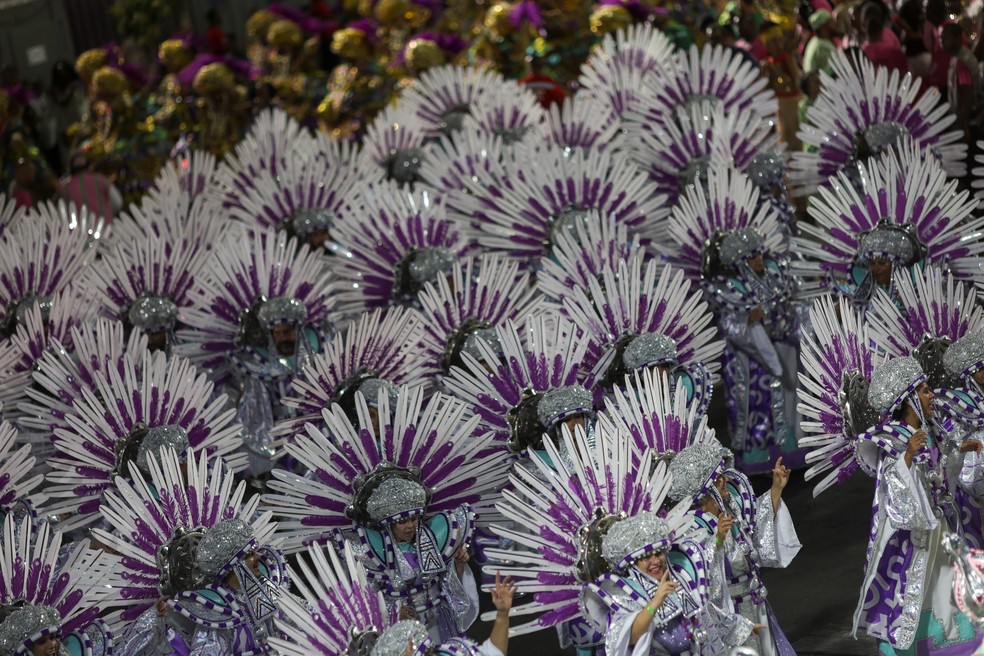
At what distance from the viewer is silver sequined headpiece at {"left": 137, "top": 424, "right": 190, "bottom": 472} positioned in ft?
20.6

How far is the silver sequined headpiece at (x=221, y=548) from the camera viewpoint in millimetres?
5148

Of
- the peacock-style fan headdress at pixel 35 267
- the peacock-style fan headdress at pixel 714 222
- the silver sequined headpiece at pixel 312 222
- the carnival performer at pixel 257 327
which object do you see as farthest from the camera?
the silver sequined headpiece at pixel 312 222

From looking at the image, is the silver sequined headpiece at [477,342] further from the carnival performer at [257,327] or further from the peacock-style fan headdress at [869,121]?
the peacock-style fan headdress at [869,121]

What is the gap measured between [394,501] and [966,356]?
212 centimetres

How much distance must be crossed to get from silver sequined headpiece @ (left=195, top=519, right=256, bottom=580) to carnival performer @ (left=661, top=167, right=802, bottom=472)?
3246mm

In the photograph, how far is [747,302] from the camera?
7.65 metres

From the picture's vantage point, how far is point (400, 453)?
5.61 m

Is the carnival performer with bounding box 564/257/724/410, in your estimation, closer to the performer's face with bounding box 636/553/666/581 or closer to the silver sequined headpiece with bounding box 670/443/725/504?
the silver sequined headpiece with bounding box 670/443/725/504

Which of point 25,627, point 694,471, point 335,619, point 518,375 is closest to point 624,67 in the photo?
point 518,375

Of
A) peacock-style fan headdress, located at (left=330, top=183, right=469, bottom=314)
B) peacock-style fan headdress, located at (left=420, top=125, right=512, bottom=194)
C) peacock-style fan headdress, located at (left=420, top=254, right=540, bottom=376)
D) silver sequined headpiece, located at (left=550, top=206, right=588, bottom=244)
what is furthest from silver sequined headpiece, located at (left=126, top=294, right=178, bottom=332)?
peacock-style fan headdress, located at (left=420, top=125, right=512, bottom=194)

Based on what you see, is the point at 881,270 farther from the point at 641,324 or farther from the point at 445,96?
the point at 445,96

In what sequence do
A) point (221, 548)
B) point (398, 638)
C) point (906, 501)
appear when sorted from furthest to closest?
1. point (906, 501)
2. point (221, 548)
3. point (398, 638)

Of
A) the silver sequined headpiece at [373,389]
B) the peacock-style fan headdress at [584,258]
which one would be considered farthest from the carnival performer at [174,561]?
the peacock-style fan headdress at [584,258]

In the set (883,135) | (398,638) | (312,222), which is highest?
(883,135)
